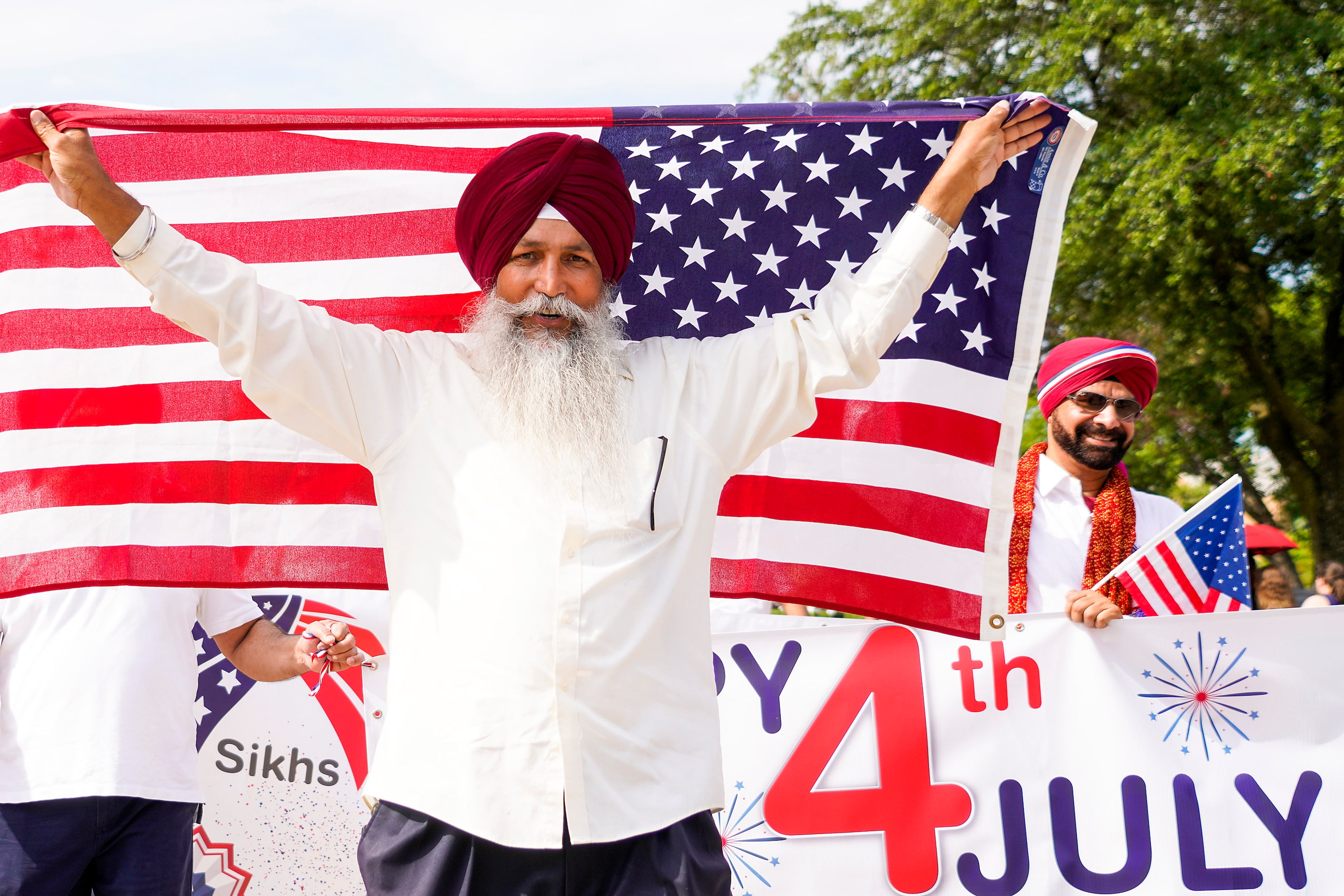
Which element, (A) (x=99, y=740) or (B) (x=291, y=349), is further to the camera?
(A) (x=99, y=740)

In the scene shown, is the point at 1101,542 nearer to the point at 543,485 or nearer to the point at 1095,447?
the point at 1095,447

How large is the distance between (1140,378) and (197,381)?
3212mm

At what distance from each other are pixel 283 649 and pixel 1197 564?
2.99 metres

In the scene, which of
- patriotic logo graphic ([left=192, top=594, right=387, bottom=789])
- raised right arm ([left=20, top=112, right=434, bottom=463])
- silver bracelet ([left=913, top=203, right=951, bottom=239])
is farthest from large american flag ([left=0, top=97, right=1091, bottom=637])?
patriotic logo graphic ([left=192, top=594, right=387, bottom=789])

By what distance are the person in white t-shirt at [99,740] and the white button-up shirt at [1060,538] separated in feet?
8.29

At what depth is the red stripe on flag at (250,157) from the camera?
10.2ft

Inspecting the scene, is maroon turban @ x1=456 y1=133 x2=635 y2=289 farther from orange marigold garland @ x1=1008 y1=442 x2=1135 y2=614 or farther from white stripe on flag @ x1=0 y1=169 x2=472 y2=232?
orange marigold garland @ x1=1008 y1=442 x2=1135 y2=614

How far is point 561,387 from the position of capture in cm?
246

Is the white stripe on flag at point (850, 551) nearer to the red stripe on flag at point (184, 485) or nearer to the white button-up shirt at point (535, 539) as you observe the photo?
the white button-up shirt at point (535, 539)

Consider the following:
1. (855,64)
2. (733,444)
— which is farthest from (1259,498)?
(733,444)

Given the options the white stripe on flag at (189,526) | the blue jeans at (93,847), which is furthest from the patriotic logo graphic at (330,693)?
the white stripe on flag at (189,526)

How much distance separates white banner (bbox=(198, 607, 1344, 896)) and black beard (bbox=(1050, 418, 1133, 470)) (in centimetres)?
60

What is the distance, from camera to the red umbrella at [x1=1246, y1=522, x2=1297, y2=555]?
9.96 meters

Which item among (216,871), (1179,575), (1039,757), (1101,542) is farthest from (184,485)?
(1179,575)
